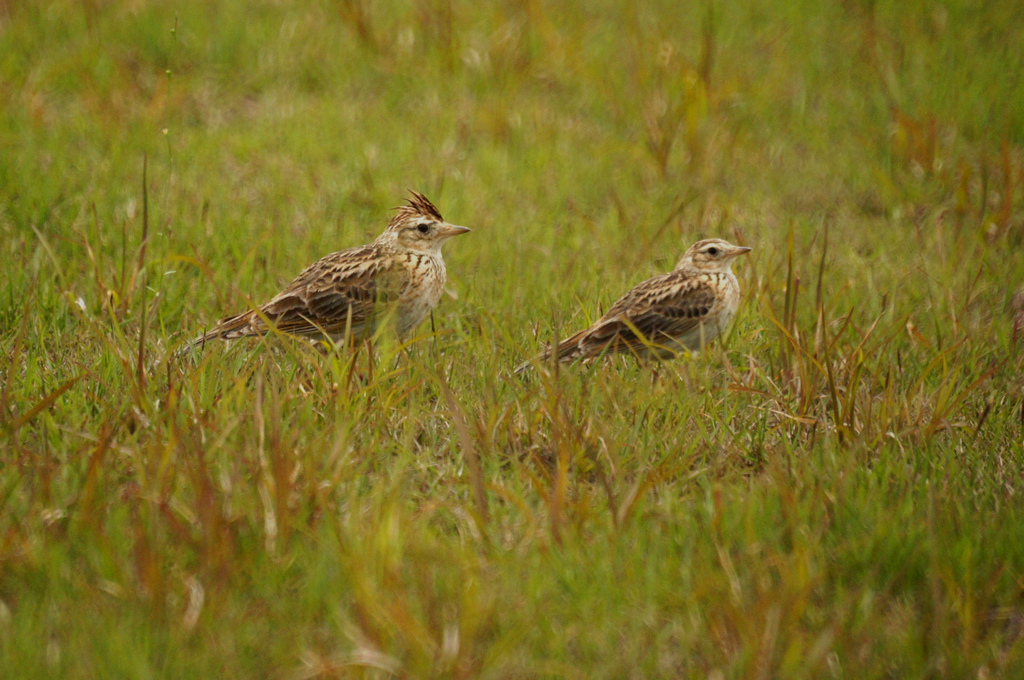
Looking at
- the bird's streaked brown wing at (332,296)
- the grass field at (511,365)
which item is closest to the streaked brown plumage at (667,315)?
the grass field at (511,365)

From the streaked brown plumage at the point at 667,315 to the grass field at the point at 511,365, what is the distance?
170mm

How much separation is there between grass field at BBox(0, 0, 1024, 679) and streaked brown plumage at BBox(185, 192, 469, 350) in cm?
27

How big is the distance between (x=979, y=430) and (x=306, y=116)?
6071 mm

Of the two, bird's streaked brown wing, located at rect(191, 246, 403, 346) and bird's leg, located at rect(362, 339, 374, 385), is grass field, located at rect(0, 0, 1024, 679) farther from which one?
bird's streaked brown wing, located at rect(191, 246, 403, 346)

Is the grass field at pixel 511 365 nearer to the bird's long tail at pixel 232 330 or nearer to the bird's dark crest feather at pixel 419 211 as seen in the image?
the bird's long tail at pixel 232 330

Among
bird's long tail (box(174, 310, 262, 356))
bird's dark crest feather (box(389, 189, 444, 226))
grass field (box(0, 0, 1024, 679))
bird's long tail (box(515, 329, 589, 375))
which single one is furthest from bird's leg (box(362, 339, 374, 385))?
bird's dark crest feather (box(389, 189, 444, 226))

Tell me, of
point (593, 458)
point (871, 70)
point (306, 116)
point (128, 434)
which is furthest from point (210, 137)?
point (871, 70)

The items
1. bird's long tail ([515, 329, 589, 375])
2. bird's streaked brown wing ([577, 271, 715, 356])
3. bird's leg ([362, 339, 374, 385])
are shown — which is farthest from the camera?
bird's streaked brown wing ([577, 271, 715, 356])

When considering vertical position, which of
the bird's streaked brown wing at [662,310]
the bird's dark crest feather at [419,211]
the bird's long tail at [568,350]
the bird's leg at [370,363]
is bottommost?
the bird's long tail at [568,350]

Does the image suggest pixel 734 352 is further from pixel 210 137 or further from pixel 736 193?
pixel 210 137

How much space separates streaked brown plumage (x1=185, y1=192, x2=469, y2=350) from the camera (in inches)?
224

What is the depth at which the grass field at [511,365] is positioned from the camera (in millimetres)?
3318

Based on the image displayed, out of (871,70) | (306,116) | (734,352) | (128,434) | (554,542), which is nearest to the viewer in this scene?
(554,542)

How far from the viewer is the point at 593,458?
4.34 m
